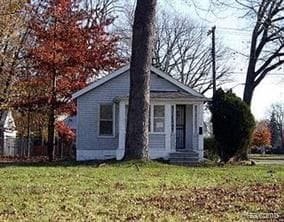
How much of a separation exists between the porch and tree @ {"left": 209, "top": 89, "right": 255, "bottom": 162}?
178 cm

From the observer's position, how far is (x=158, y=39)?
193 feet

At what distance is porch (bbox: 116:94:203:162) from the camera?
93.5 ft

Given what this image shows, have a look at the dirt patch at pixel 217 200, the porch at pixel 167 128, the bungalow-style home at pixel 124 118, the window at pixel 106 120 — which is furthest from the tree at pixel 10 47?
the dirt patch at pixel 217 200

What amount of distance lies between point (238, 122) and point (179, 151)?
374 cm

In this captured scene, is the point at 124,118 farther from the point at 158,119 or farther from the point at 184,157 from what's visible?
the point at 184,157

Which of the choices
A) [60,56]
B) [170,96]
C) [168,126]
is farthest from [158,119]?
[60,56]

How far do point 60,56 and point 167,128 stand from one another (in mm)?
6934

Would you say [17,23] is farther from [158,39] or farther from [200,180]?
[158,39]

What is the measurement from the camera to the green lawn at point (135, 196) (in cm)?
942

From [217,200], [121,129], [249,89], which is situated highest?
[249,89]

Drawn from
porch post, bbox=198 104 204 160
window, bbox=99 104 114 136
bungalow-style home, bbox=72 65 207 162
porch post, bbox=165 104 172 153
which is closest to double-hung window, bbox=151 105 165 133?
bungalow-style home, bbox=72 65 207 162

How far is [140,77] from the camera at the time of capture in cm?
2134

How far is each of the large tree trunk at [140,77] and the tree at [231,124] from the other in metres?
6.21

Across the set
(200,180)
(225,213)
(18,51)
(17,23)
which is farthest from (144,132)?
(18,51)
